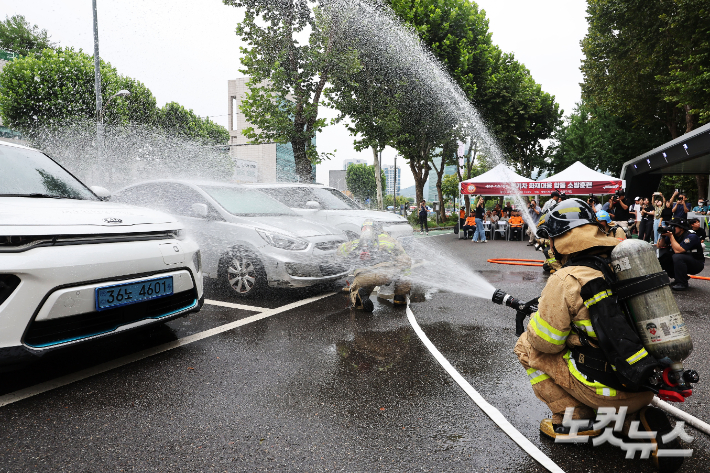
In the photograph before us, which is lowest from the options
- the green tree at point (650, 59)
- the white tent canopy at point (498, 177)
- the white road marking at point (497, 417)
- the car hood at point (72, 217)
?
the white road marking at point (497, 417)

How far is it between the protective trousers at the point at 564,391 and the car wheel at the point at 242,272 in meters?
4.04

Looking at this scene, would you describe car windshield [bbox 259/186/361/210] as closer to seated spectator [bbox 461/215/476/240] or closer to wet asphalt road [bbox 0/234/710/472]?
wet asphalt road [bbox 0/234/710/472]

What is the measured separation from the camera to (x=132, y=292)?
10.8ft

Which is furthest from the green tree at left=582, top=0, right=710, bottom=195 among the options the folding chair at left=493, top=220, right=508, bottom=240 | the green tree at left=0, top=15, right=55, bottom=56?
the green tree at left=0, top=15, right=55, bottom=56

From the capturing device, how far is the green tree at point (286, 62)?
48.2 feet

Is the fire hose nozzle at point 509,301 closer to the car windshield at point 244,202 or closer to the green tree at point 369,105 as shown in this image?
the car windshield at point 244,202

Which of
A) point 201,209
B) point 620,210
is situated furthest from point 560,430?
point 620,210

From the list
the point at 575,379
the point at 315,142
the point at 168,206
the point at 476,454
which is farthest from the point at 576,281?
the point at 315,142

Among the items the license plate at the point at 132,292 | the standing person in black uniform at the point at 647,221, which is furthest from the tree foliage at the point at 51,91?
the standing person in black uniform at the point at 647,221

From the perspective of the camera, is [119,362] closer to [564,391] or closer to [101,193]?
[101,193]

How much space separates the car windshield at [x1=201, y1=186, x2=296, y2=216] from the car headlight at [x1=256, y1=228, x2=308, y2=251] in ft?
2.18

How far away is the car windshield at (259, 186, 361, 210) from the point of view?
9.95 m

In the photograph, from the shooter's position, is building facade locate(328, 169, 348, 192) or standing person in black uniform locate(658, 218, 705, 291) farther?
building facade locate(328, 169, 348, 192)

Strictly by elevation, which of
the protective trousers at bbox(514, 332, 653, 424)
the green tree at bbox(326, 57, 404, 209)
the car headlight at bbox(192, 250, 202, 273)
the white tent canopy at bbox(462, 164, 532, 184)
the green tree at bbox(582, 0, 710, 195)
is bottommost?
the protective trousers at bbox(514, 332, 653, 424)
